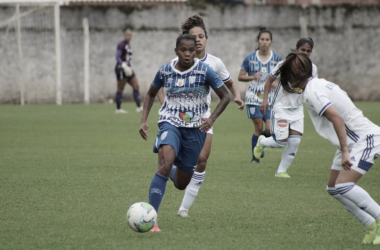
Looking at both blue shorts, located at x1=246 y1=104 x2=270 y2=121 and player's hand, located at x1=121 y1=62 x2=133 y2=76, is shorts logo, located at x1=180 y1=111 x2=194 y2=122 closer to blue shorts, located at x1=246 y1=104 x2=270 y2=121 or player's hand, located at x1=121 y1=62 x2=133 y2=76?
blue shorts, located at x1=246 y1=104 x2=270 y2=121

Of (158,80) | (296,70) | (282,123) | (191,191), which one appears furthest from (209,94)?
(282,123)

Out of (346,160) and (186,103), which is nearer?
(346,160)

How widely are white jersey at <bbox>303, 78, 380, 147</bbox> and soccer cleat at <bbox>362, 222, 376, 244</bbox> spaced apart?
2.23 feet

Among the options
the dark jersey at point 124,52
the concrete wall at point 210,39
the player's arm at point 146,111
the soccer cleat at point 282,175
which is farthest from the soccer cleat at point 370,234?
the concrete wall at point 210,39

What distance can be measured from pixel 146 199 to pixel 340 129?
277 centimetres

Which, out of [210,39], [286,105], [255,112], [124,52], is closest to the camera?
[286,105]

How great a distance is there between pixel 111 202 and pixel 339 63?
17068 mm

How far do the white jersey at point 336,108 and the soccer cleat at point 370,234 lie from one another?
679mm

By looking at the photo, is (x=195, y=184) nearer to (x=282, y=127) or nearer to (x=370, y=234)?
(x=370, y=234)

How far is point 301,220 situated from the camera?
5.93 metres

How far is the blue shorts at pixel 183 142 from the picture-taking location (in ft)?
18.7

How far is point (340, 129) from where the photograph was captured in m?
4.82

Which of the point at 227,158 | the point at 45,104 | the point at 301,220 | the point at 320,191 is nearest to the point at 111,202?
the point at 301,220

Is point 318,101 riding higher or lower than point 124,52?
higher
